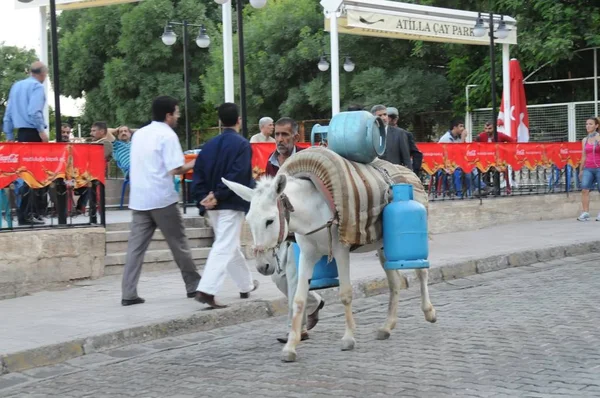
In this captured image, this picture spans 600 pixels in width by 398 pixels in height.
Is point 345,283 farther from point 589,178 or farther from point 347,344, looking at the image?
point 589,178

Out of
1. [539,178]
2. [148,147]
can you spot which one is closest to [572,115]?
[539,178]

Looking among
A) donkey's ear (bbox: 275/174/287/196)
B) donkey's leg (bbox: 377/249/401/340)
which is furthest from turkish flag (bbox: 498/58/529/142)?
donkey's ear (bbox: 275/174/287/196)

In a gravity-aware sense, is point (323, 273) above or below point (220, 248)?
below

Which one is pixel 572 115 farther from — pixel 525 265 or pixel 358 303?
pixel 358 303

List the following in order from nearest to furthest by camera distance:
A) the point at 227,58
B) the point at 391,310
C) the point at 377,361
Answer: the point at 377,361 → the point at 391,310 → the point at 227,58

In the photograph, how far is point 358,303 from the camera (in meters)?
10.4

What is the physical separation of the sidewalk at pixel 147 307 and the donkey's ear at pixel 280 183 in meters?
2.25

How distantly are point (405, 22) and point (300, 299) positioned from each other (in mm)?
13373

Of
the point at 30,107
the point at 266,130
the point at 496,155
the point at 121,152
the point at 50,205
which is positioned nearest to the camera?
the point at 50,205

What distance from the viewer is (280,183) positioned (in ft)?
22.7

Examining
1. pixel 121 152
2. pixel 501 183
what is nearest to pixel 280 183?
pixel 121 152

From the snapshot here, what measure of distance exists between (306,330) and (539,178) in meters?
11.8

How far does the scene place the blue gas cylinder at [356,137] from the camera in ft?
25.1

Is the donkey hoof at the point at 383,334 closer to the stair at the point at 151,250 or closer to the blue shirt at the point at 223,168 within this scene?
the blue shirt at the point at 223,168
